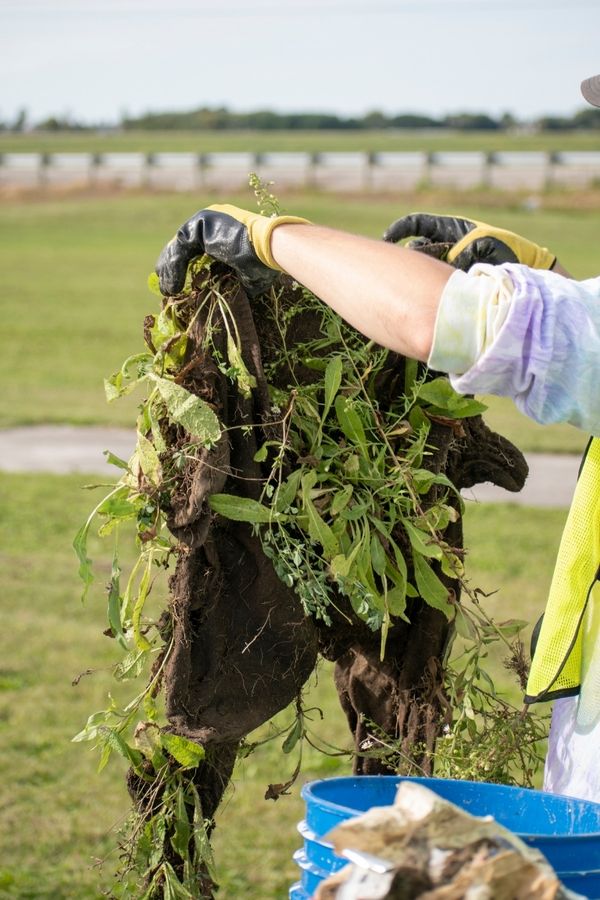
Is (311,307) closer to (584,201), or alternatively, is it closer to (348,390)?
(348,390)

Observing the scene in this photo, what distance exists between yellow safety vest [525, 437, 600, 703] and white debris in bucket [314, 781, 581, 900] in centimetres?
76

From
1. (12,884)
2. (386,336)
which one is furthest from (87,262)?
(386,336)

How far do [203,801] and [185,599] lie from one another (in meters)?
0.48

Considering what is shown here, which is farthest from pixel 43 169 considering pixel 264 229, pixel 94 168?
pixel 264 229

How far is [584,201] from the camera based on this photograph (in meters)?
33.9

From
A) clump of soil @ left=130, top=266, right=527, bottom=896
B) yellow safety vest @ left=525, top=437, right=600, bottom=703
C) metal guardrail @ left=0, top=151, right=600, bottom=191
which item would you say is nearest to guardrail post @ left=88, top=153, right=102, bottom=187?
metal guardrail @ left=0, top=151, right=600, bottom=191

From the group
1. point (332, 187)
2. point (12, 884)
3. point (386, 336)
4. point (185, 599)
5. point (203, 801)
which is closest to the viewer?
Result: point (386, 336)

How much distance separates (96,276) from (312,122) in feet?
202

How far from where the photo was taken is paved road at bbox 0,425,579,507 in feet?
28.7

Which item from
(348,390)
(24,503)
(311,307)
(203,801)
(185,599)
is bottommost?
(24,503)

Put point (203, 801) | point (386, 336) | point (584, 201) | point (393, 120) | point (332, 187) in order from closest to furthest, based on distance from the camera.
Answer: point (386, 336) → point (203, 801) → point (584, 201) → point (332, 187) → point (393, 120)

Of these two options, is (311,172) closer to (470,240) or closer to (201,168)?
(201,168)

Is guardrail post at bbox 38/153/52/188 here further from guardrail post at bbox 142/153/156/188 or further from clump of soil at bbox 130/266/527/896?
clump of soil at bbox 130/266/527/896

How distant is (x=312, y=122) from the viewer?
81375 millimetres
